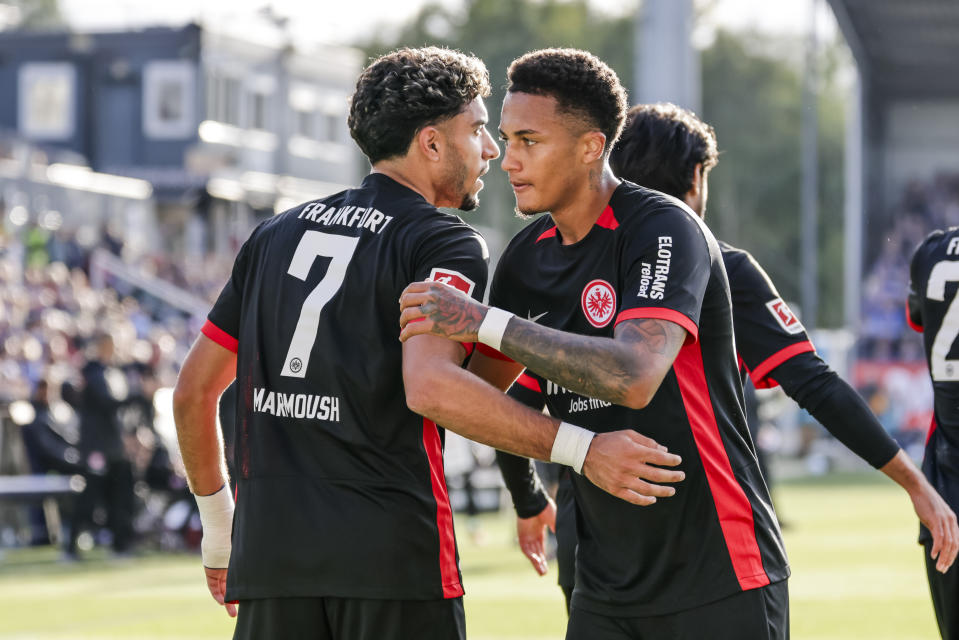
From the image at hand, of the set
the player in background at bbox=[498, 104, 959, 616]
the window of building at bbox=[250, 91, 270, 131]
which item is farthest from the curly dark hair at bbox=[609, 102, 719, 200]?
the window of building at bbox=[250, 91, 270, 131]

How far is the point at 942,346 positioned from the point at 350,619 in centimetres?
270

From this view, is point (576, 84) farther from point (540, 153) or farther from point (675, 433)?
point (675, 433)

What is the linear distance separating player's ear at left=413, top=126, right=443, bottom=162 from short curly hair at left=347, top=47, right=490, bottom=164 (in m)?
0.02

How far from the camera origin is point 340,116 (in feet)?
174

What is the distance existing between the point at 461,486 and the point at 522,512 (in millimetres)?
14731

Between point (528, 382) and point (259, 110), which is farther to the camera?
point (259, 110)

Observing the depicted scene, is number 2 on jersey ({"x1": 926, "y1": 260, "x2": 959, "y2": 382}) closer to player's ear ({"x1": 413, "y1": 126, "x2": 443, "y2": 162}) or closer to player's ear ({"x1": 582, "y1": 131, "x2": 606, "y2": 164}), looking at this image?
player's ear ({"x1": 582, "y1": 131, "x2": 606, "y2": 164})

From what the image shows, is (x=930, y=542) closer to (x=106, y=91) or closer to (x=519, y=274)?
(x=519, y=274)

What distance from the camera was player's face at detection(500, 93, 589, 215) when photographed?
14.7 feet

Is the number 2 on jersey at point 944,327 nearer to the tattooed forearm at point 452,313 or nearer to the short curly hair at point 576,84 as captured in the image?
the short curly hair at point 576,84

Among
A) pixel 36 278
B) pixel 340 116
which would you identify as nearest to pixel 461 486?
pixel 36 278

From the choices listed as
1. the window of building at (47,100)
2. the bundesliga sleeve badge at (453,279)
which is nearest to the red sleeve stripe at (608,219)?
the bundesliga sleeve badge at (453,279)

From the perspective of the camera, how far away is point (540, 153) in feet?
14.7

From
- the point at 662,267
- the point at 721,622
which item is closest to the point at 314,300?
the point at 662,267
